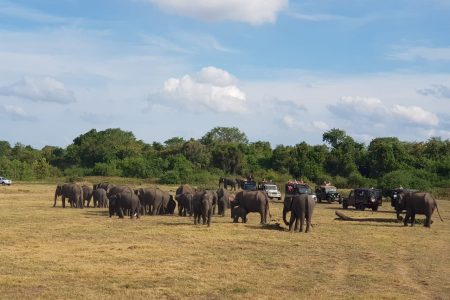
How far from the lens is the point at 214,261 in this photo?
20.1 metres

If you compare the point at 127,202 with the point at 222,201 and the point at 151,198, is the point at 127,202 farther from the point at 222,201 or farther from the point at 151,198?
the point at 222,201

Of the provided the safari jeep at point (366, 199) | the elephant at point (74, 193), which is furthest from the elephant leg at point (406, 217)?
the elephant at point (74, 193)

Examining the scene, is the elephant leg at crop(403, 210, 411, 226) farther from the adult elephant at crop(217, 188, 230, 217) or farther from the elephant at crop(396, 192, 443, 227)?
the adult elephant at crop(217, 188, 230, 217)

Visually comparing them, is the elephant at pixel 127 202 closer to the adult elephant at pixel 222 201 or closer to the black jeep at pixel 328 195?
the adult elephant at pixel 222 201

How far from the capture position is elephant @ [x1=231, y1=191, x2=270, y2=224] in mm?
33375

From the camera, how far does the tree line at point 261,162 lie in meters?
87.8

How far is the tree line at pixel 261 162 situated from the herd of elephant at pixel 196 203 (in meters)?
35.3

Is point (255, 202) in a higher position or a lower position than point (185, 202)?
higher

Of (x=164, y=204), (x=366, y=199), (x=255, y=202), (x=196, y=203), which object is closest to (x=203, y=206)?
(x=196, y=203)

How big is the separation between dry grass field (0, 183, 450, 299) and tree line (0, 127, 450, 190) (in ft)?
141

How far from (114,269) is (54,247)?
510cm

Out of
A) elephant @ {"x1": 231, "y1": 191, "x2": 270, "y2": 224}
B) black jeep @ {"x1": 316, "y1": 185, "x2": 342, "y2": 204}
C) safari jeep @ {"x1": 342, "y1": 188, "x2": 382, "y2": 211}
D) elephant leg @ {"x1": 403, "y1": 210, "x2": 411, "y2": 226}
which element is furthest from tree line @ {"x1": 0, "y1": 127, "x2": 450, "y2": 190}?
elephant @ {"x1": 231, "y1": 191, "x2": 270, "y2": 224}

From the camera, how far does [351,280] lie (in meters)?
17.6

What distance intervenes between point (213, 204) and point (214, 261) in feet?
54.1
